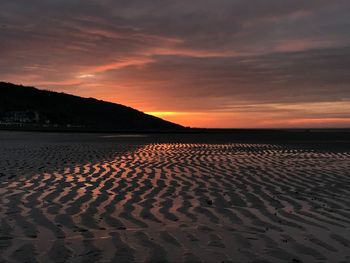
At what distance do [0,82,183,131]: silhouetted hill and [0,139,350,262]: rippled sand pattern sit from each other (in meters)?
122

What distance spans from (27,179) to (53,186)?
1.90 meters

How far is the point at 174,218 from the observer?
8.91 metres

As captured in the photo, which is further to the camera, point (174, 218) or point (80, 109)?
point (80, 109)

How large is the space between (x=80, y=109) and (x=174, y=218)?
156 m

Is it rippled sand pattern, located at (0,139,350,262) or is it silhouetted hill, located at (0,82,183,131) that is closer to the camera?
rippled sand pattern, located at (0,139,350,262)

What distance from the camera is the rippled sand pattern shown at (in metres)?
6.51

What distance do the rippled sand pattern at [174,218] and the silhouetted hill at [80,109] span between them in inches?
Answer: 4808

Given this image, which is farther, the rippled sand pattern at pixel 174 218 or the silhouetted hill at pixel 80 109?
the silhouetted hill at pixel 80 109

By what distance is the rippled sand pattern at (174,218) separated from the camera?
6512mm

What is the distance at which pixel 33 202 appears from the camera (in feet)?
34.5

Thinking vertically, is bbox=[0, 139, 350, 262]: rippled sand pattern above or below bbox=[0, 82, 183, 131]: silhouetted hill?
below

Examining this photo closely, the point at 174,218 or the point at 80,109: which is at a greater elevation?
the point at 80,109

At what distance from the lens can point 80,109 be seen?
161m

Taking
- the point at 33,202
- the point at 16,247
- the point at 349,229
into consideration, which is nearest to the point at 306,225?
the point at 349,229
